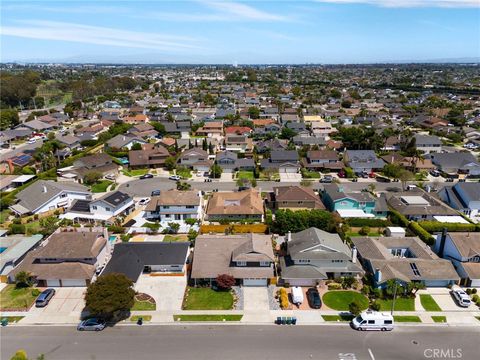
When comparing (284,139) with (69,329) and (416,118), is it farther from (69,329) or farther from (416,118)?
(69,329)

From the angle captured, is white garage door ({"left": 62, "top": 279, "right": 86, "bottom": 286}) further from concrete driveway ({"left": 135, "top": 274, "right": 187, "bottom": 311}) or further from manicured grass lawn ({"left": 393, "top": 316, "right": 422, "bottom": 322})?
manicured grass lawn ({"left": 393, "top": 316, "right": 422, "bottom": 322})

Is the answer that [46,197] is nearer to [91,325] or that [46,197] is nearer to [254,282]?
[91,325]

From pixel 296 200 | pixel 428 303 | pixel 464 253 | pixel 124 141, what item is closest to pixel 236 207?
pixel 296 200

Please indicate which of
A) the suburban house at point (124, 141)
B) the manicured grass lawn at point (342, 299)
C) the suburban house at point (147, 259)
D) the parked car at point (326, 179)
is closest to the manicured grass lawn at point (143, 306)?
the suburban house at point (147, 259)

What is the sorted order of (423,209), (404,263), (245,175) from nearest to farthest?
(404,263), (423,209), (245,175)

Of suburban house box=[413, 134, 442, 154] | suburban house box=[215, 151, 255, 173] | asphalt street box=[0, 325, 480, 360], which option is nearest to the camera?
asphalt street box=[0, 325, 480, 360]

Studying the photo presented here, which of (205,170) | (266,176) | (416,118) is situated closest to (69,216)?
(205,170)

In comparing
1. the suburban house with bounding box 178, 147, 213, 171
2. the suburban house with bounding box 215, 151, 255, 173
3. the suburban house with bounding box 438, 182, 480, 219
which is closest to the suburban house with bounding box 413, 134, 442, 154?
the suburban house with bounding box 438, 182, 480, 219
